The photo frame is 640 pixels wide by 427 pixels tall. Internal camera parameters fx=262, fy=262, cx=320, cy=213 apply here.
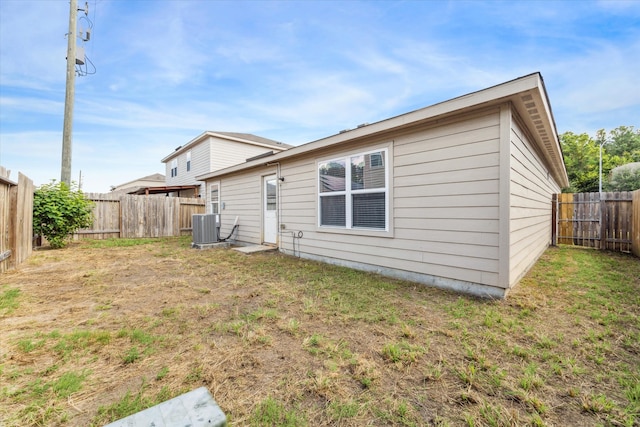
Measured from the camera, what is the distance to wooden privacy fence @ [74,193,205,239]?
32.8ft

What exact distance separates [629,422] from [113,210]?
13237 mm

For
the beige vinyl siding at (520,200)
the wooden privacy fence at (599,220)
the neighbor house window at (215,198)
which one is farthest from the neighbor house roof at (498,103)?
the neighbor house window at (215,198)

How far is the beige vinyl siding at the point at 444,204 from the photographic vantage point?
11.0ft

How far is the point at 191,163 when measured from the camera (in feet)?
54.1

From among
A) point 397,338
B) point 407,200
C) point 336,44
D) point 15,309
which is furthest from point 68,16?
point 397,338

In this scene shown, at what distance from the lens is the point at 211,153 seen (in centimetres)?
1455

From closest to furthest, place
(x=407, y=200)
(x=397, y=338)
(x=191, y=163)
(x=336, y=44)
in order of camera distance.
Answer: (x=397, y=338), (x=407, y=200), (x=336, y=44), (x=191, y=163)

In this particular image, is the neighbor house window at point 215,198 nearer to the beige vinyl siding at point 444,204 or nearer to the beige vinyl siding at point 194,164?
the beige vinyl siding at point 194,164

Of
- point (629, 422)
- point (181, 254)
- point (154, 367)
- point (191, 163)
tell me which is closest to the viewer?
point (629, 422)

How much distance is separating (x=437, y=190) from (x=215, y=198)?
8.42m

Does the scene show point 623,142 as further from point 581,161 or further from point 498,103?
point 498,103

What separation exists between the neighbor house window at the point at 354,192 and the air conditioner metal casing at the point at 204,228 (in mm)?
4255

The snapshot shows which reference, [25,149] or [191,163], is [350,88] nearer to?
[191,163]

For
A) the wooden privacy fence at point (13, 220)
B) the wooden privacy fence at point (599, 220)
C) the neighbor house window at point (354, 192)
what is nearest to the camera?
the wooden privacy fence at point (13, 220)
